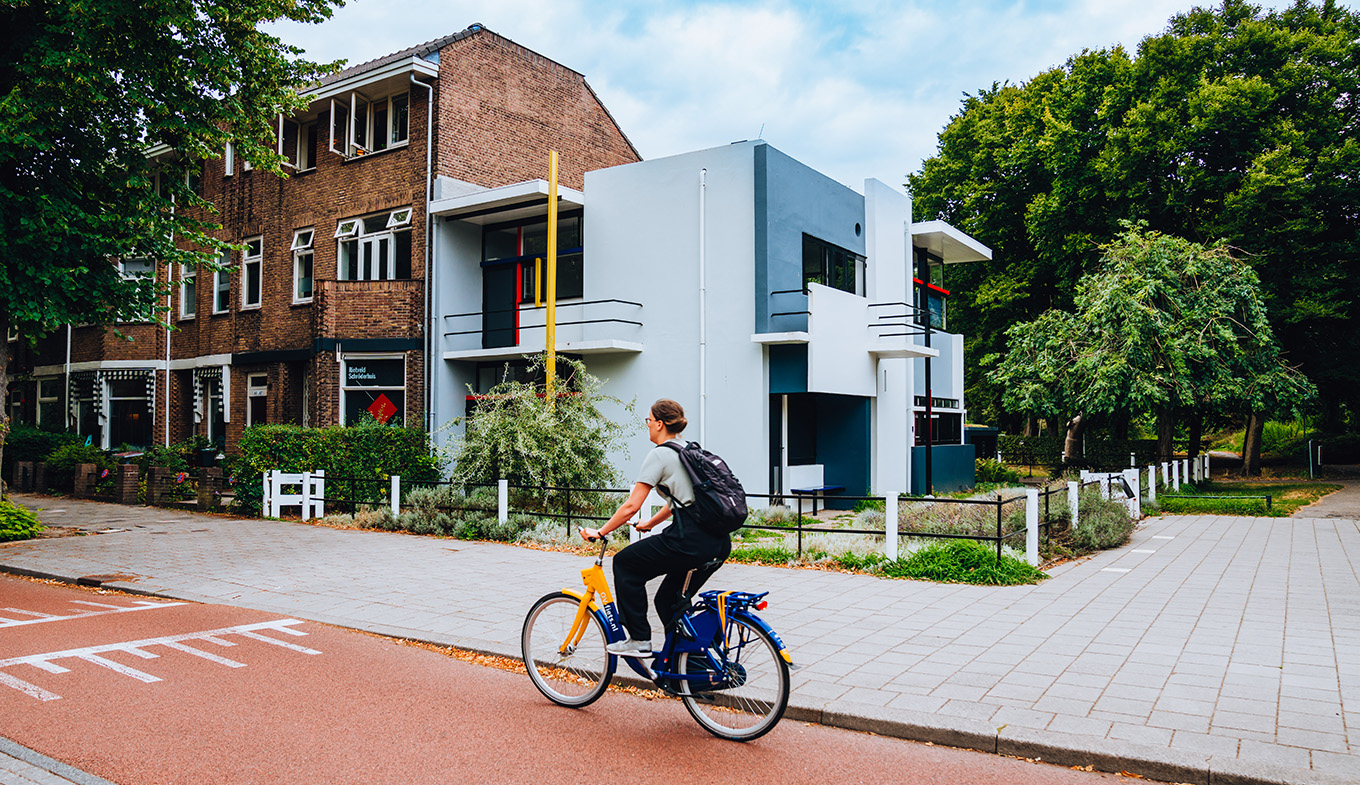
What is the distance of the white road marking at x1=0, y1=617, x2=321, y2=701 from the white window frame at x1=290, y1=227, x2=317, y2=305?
1503 centimetres

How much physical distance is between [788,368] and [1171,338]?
41.4ft

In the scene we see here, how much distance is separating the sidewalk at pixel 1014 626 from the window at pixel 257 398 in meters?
7.28

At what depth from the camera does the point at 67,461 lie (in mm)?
21719

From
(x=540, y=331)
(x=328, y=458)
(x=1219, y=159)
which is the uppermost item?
(x=1219, y=159)

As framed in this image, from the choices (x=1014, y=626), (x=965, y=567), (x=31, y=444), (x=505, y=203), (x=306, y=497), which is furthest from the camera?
(x=31, y=444)

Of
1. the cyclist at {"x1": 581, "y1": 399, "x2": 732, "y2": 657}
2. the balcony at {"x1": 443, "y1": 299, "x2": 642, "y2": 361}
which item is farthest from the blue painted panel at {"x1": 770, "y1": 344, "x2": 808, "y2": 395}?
the cyclist at {"x1": 581, "y1": 399, "x2": 732, "y2": 657}

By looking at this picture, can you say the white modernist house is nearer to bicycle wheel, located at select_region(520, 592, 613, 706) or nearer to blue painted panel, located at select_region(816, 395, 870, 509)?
blue painted panel, located at select_region(816, 395, 870, 509)

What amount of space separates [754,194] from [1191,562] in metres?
9.96

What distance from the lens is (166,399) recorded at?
23.8m

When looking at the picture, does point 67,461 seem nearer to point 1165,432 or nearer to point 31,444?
point 31,444

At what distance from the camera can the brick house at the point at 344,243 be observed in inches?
769

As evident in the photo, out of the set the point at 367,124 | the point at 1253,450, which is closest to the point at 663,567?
the point at 367,124

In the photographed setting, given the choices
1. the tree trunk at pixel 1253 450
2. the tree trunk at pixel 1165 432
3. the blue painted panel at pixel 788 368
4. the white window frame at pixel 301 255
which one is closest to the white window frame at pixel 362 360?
the white window frame at pixel 301 255

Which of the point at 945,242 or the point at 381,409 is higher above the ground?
the point at 945,242
